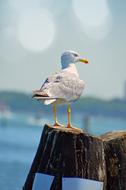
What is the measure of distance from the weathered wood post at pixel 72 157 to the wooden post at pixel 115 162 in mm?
89

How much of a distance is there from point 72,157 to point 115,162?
0.40m

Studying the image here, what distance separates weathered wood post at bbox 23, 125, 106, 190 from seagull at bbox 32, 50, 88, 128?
458 millimetres

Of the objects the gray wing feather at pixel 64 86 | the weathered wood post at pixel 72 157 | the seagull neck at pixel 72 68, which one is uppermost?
Result: the seagull neck at pixel 72 68

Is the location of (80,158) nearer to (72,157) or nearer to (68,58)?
(72,157)

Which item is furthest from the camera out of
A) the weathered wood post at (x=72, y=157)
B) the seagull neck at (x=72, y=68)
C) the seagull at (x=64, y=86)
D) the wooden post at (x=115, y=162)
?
the seagull neck at (x=72, y=68)

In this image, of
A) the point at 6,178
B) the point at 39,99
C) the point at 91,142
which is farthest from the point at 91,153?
the point at 6,178

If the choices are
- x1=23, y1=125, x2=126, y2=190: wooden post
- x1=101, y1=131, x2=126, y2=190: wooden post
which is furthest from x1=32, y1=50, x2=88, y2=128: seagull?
x1=101, y1=131, x2=126, y2=190: wooden post

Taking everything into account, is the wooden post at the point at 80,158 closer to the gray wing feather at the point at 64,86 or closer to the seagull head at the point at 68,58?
the gray wing feather at the point at 64,86

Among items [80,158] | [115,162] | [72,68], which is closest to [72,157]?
[80,158]

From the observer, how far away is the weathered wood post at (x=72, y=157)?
646 cm

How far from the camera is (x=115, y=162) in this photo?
21.8ft

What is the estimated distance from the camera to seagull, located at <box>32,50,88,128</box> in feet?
22.6

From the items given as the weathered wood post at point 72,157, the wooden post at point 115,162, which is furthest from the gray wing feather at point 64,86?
the wooden post at point 115,162

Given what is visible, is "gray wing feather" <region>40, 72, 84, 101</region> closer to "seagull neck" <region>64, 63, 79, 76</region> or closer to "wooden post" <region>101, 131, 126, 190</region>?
"seagull neck" <region>64, 63, 79, 76</region>
